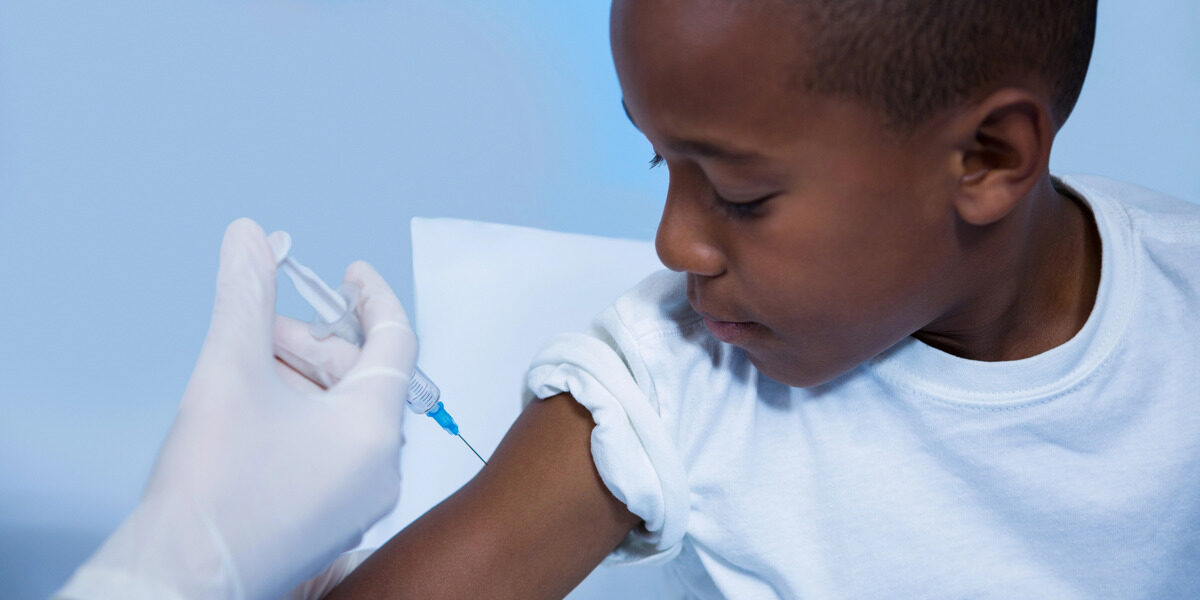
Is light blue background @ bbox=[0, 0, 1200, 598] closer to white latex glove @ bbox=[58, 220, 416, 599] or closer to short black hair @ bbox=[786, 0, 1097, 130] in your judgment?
white latex glove @ bbox=[58, 220, 416, 599]

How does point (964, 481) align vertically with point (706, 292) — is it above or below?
below

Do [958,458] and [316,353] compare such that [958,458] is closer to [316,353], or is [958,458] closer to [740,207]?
[740,207]

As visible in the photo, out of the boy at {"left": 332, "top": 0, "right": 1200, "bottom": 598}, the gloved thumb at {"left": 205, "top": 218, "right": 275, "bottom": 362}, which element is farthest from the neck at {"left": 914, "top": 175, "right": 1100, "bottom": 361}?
the gloved thumb at {"left": 205, "top": 218, "right": 275, "bottom": 362}

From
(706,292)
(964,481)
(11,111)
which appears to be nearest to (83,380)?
(11,111)

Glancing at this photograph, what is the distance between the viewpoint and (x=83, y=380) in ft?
5.03

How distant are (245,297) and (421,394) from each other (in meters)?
0.19

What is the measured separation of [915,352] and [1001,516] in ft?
0.59

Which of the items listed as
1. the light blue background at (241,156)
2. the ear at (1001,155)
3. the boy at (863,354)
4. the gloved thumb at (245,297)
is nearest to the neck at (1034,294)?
the boy at (863,354)

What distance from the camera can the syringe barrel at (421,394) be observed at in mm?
901

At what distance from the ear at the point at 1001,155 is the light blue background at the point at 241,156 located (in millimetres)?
1091

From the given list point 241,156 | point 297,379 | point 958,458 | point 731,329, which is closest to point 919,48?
point 731,329

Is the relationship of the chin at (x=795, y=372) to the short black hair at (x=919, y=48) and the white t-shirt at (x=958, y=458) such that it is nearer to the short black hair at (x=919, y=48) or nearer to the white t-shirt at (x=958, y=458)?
the white t-shirt at (x=958, y=458)

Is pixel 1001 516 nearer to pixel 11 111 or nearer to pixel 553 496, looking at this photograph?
pixel 553 496

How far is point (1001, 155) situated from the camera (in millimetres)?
785
